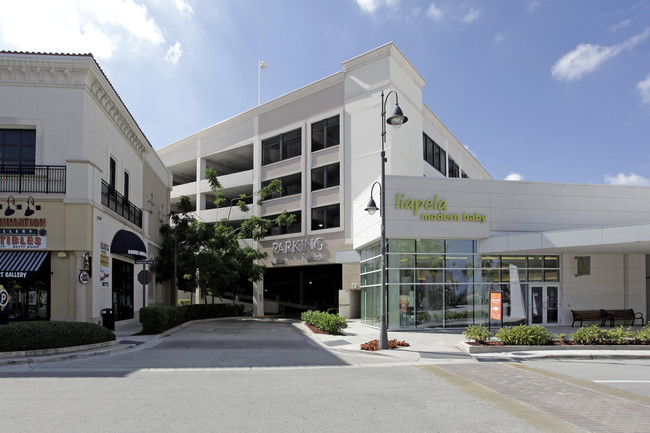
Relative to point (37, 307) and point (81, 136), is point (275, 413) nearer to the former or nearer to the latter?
point (37, 307)

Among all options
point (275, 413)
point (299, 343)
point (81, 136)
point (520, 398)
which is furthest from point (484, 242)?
point (81, 136)

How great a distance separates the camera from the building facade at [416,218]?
68.9 feet

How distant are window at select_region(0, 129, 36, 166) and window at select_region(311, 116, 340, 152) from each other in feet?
67.1

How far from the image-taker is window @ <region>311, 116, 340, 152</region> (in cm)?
3641

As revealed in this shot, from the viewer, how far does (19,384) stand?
959 cm

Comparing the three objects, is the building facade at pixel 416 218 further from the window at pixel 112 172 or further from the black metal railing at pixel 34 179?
the black metal railing at pixel 34 179

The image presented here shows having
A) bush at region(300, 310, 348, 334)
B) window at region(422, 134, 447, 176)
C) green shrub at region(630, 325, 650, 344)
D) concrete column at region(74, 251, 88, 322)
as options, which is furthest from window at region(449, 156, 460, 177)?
concrete column at region(74, 251, 88, 322)

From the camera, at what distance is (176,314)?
78.5 feet

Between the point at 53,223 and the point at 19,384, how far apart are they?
35.7ft

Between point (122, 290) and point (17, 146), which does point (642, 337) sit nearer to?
point (122, 290)

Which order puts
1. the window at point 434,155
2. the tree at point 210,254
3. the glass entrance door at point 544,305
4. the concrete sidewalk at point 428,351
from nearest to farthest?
1. the concrete sidewalk at point 428,351
2. the glass entrance door at point 544,305
3. the tree at point 210,254
4. the window at point 434,155

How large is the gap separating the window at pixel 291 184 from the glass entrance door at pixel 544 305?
2095 cm

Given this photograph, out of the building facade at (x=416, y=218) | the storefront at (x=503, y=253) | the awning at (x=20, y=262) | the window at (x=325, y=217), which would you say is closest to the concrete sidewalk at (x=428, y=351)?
the storefront at (x=503, y=253)

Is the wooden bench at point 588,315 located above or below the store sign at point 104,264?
below
